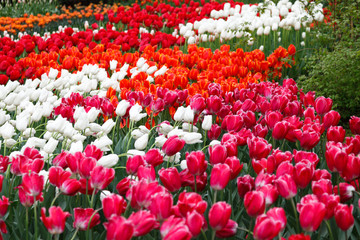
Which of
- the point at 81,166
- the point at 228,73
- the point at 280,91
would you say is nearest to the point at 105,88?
the point at 228,73

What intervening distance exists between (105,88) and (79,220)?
2.34 metres

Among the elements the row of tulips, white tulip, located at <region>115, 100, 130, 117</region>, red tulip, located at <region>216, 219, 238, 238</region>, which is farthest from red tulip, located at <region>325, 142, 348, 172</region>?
white tulip, located at <region>115, 100, 130, 117</region>

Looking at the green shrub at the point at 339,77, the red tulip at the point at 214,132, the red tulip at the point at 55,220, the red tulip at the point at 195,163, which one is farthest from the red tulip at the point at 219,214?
the green shrub at the point at 339,77

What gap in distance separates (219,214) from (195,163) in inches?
14.9

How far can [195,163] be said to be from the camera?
1.74 m

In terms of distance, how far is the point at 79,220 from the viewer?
5.14 feet

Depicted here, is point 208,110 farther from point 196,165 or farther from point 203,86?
point 196,165

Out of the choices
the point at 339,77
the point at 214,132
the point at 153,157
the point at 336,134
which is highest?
the point at 153,157

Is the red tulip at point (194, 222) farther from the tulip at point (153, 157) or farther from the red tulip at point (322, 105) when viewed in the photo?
the red tulip at point (322, 105)

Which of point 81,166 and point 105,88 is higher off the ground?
point 81,166

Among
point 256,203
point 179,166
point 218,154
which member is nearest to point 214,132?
point 179,166

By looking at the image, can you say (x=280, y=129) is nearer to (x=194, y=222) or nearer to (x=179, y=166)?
(x=179, y=166)

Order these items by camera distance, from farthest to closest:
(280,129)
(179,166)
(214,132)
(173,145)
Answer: (214,132), (179,166), (280,129), (173,145)

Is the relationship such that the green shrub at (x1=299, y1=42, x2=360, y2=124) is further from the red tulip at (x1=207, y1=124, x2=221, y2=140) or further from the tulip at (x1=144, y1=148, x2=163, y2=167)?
the tulip at (x1=144, y1=148, x2=163, y2=167)
